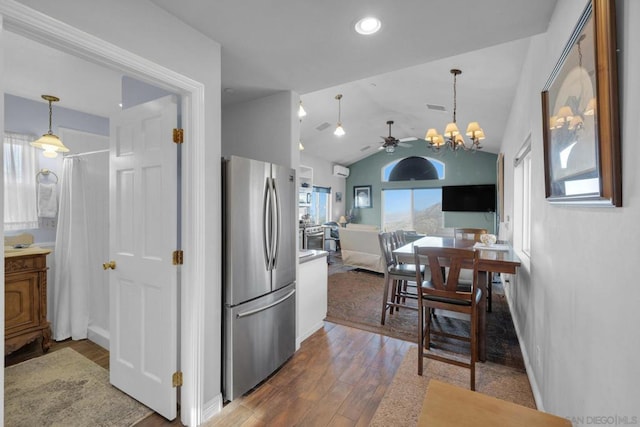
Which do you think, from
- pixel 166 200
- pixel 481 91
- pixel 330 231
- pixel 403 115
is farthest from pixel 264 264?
pixel 330 231

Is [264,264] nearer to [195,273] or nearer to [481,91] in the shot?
[195,273]

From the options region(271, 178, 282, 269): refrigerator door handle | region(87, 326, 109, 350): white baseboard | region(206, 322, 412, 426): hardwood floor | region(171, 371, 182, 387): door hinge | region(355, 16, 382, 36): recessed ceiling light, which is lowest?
region(206, 322, 412, 426): hardwood floor

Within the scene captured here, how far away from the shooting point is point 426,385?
218 centimetres

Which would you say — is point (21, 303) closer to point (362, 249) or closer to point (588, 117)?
point (588, 117)

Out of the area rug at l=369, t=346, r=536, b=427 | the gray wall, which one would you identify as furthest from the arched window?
the area rug at l=369, t=346, r=536, b=427

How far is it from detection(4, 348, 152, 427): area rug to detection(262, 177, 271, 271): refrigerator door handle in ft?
4.20

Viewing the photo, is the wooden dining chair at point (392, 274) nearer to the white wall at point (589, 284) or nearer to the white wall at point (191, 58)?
the white wall at point (589, 284)

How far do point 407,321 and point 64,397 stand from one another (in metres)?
3.21

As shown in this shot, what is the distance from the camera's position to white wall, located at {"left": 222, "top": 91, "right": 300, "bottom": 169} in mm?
2758

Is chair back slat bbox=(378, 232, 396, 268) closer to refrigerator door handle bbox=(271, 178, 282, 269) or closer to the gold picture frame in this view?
refrigerator door handle bbox=(271, 178, 282, 269)

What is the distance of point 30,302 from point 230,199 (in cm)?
229

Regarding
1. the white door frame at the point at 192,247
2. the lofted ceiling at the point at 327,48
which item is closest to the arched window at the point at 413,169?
the lofted ceiling at the point at 327,48

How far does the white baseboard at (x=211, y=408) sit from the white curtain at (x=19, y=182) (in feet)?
9.04

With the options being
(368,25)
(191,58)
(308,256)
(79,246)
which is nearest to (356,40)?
(368,25)
